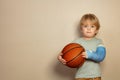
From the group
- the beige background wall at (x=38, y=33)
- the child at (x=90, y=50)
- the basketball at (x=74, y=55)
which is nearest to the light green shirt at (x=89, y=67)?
the child at (x=90, y=50)

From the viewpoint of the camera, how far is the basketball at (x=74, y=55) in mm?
1985

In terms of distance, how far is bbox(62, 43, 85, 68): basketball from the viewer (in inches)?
78.2

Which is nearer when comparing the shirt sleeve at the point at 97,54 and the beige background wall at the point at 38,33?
the shirt sleeve at the point at 97,54

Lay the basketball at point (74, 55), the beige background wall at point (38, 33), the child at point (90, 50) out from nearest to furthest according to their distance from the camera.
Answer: the basketball at point (74, 55) < the child at point (90, 50) < the beige background wall at point (38, 33)

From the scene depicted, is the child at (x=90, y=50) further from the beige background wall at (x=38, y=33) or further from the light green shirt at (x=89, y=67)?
the beige background wall at (x=38, y=33)

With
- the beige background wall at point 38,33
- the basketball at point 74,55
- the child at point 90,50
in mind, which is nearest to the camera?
the basketball at point 74,55

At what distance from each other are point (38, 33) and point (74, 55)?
2.20ft

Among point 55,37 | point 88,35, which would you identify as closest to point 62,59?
point 88,35

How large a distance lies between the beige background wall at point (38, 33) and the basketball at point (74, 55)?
1.84 feet

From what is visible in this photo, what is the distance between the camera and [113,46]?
8.67ft

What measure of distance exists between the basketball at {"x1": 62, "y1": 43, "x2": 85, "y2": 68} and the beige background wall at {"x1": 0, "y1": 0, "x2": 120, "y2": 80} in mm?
559

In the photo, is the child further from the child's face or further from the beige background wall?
the beige background wall

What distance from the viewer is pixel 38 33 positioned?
2.55m

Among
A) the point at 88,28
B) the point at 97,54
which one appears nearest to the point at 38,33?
the point at 88,28
